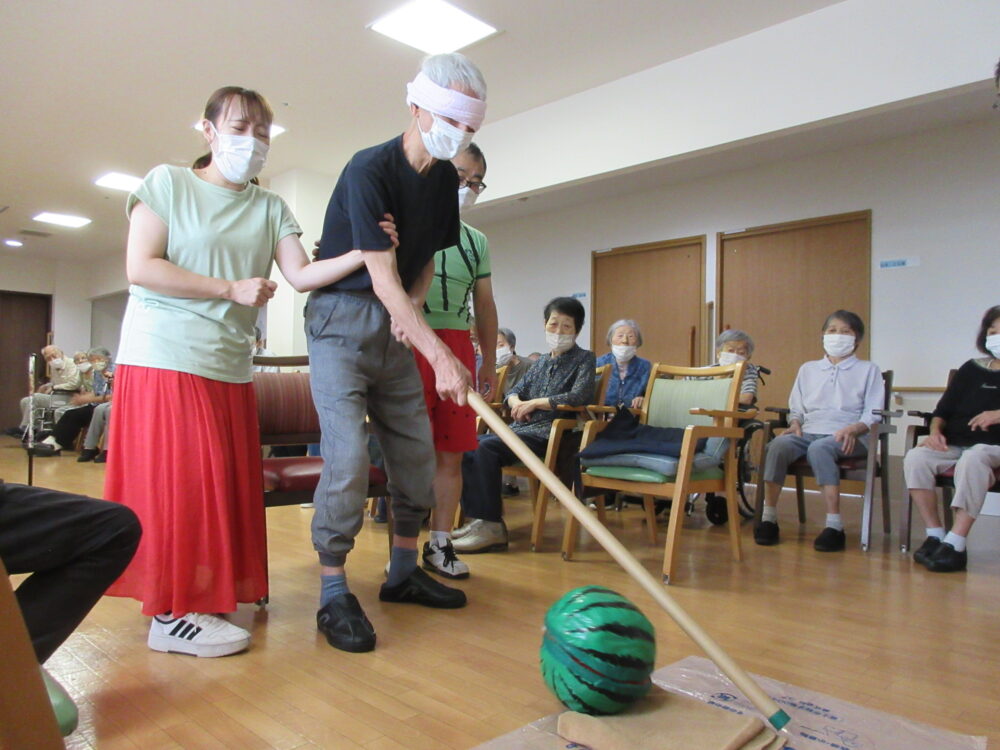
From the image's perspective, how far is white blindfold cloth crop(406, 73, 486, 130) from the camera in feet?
5.58

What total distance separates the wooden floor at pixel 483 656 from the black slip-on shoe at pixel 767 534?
39 cm

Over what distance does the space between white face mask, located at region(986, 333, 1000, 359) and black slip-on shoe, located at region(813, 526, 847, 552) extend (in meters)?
1.05

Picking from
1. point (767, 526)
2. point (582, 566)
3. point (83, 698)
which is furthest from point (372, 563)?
point (767, 526)

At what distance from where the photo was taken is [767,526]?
10.7 feet

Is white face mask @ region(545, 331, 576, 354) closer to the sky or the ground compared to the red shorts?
closer to the sky

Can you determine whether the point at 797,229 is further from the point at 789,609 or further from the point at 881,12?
the point at 789,609

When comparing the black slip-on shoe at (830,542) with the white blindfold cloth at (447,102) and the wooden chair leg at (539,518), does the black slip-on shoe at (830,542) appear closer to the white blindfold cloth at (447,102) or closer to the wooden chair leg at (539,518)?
the wooden chair leg at (539,518)

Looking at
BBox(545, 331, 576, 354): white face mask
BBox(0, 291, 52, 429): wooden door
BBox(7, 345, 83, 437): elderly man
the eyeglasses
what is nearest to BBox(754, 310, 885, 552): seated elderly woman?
BBox(545, 331, 576, 354): white face mask

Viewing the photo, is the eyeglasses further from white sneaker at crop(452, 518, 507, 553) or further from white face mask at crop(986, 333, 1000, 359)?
white face mask at crop(986, 333, 1000, 359)

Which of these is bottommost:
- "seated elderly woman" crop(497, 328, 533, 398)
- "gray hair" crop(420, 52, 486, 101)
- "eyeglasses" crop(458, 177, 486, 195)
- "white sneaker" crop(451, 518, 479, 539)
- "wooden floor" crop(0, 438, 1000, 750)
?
"wooden floor" crop(0, 438, 1000, 750)

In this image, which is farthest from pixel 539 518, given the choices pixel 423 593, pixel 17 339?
pixel 17 339

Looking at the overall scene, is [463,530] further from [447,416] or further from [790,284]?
[790,284]

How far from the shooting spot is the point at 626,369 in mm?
4152

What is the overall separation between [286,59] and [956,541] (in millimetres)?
4458
